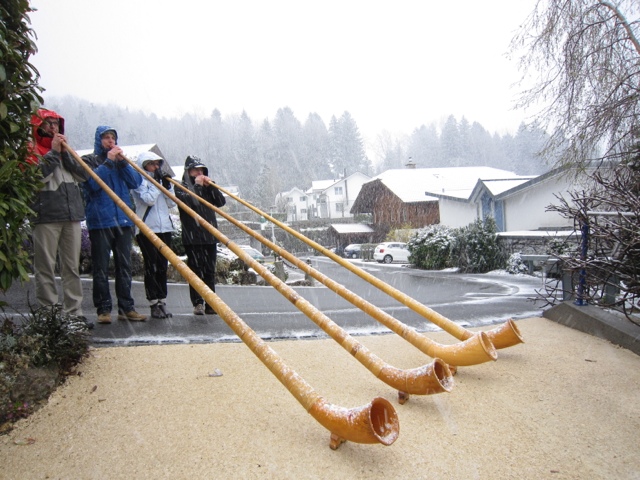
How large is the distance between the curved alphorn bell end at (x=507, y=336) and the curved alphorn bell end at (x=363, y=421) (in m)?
1.66

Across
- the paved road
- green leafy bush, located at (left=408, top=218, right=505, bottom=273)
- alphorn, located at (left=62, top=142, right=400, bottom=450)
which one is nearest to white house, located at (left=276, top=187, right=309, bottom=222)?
green leafy bush, located at (left=408, top=218, right=505, bottom=273)

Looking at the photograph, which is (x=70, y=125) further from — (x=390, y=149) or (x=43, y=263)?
(x=390, y=149)

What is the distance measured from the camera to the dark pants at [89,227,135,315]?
4371mm

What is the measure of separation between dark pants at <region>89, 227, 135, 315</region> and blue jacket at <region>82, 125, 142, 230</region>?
106 mm

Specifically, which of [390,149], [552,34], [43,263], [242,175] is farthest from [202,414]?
[390,149]

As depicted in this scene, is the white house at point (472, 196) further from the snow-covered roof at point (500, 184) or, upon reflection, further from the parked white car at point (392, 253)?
the parked white car at point (392, 253)

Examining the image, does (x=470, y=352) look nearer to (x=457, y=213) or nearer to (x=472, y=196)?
(x=472, y=196)

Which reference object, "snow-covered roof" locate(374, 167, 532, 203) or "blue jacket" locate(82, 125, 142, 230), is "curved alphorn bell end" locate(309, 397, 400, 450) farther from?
"snow-covered roof" locate(374, 167, 532, 203)

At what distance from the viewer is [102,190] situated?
14.6 ft

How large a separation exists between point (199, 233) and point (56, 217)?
1.60 metres

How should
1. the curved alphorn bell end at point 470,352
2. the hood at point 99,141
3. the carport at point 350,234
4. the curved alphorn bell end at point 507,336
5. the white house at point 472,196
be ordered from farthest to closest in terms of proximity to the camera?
the carport at point 350,234 < the white house at point 472,196 < the hood at point 99,141 < the curved alphorn bell end at point 507,336 < the curved alphorn bell end at point 470,352

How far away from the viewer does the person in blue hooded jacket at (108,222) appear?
172 inches

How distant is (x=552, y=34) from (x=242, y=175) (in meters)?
54.4

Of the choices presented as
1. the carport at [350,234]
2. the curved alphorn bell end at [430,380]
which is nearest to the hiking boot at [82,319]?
the curved alphorn bell end at [430,380]
